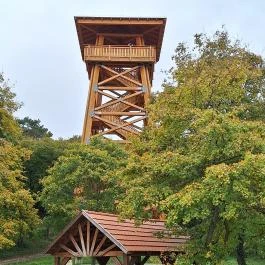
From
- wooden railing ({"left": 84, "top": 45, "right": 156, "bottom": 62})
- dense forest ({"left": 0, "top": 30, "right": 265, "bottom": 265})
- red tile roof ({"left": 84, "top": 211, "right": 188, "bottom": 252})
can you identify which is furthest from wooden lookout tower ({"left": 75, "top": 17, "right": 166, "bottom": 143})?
red tile roof ({"left": 84, "top": 211, "right": 188, "bottom": 252})

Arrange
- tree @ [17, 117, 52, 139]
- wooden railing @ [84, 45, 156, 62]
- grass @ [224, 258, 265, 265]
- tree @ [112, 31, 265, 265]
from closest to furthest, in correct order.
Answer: tree @ [112, 31, 265, 265] → grass @ [224, 258, 265, 265] → wooden railing @ [84, 45, 156, 62] → tree @ [17, 117, 52, 139]

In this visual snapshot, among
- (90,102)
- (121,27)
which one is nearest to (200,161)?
(90,102)

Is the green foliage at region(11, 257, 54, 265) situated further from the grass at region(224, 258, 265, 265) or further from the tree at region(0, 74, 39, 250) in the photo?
the grass at region(224, 258, 265, 265)

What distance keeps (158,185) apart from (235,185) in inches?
98.2

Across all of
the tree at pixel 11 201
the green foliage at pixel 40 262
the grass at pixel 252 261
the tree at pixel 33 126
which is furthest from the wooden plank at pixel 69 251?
the tree at pixel 33 126

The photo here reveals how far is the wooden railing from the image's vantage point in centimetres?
3184

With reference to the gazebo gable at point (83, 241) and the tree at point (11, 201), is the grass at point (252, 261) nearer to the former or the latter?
the tree at point (11, 201)

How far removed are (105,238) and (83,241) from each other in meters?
0.61

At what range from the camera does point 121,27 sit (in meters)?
33.7

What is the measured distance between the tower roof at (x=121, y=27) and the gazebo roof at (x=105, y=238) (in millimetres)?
19506

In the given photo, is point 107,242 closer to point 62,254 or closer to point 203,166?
point 62,254

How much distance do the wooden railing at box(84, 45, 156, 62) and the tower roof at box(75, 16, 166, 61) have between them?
61.8 inches

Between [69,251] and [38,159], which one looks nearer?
[69,251]

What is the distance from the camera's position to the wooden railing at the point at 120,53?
104 feet
